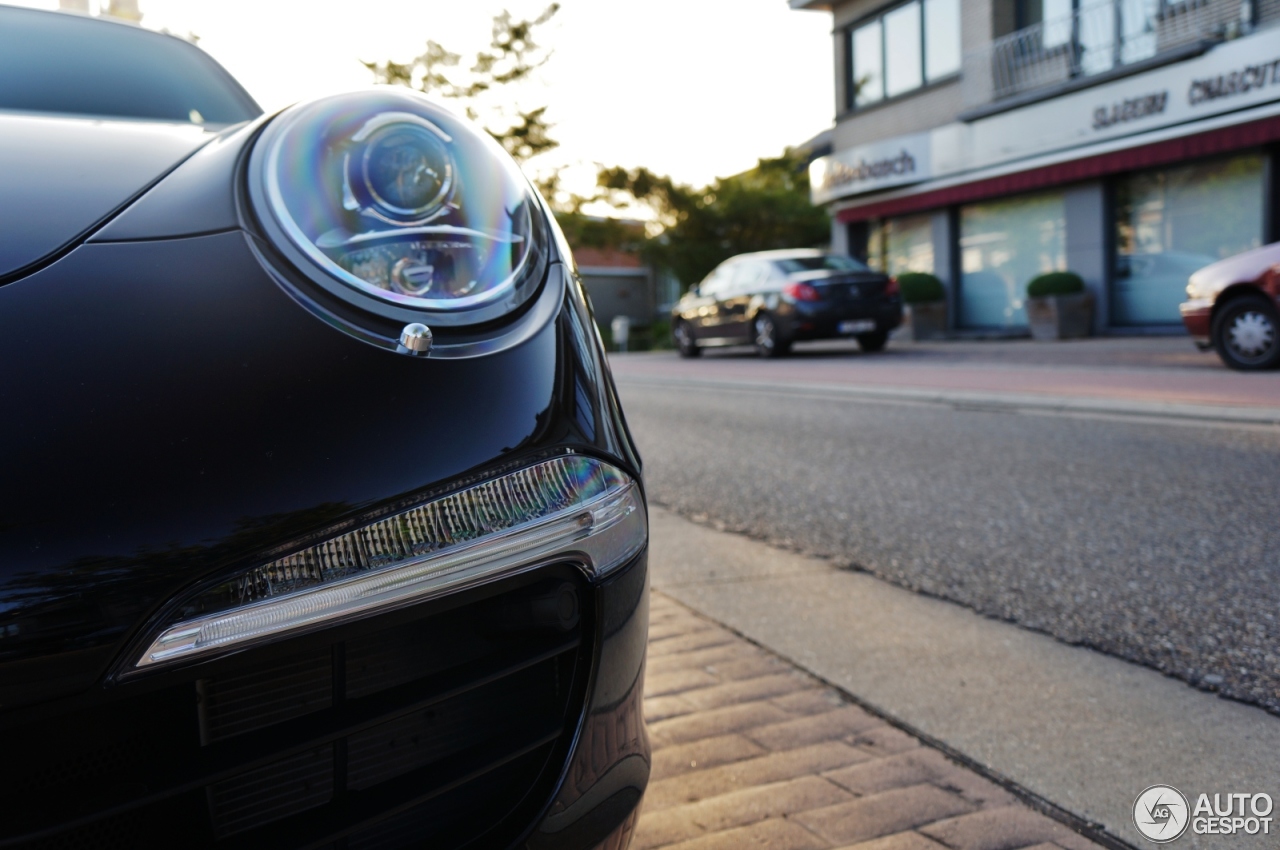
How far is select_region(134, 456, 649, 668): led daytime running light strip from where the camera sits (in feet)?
2.77

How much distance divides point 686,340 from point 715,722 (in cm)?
1546

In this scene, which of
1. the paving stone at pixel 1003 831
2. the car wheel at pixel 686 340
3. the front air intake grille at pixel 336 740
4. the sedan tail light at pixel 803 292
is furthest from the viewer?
the car wheel at pixel 686 340

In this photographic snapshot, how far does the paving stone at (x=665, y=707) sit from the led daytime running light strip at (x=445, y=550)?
121 cm

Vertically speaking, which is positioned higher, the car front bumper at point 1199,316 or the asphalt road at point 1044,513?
the car front bumper at point 1199,316

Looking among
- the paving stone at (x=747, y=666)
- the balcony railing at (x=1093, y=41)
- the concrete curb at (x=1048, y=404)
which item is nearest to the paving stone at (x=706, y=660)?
the paving stone at (x=747, y=666)

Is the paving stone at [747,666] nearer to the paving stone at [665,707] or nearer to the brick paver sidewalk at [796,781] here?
the brick paver sidewalk at [796,781]

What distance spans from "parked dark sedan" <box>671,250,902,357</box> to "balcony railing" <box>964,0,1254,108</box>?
6.00 meters

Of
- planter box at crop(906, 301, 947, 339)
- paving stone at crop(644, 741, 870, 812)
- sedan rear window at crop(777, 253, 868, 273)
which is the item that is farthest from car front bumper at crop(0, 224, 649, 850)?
planter box at crop(906, 301, 947, 339)

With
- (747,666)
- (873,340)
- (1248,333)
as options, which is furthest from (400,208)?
(873,340)

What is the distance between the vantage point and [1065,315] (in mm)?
15930

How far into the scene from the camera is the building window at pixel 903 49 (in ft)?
63.9

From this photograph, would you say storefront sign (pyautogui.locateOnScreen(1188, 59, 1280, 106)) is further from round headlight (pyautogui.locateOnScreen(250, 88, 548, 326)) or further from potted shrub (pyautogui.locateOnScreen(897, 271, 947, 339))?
round headlight (pyautogui.locateOnScreen(250, 88, 548, 326))

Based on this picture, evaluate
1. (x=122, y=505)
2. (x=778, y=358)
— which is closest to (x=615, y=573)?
(x=122, y=505)

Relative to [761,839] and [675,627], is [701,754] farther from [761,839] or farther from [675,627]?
[675,627]
